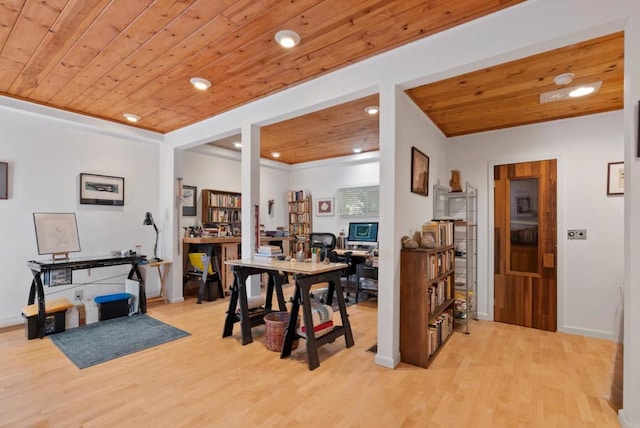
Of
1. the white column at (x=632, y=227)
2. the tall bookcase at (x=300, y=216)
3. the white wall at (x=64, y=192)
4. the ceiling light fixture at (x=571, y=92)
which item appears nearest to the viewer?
the white column at (x=632, y=227)

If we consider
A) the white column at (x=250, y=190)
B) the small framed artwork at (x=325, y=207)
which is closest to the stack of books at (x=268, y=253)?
the white column at (x=250, y=190)

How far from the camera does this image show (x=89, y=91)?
10.8 ft

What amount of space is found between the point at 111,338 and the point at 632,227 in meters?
4.24

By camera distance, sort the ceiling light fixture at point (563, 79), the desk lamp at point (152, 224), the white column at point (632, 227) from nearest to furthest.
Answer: the white column at point (632, 227), the ceiling light fixture at point (563, 79), the desk lamp at point (152, 224)

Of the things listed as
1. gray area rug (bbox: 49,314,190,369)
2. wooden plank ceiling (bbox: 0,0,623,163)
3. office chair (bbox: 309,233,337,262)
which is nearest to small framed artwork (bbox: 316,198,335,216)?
office chair (bbox: 309,233,337,262)

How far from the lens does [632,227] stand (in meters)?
1.69

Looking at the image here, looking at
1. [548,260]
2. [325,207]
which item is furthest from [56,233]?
[548,260]

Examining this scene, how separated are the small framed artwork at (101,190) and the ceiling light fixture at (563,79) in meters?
5.12

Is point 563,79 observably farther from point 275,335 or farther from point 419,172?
point 275,335

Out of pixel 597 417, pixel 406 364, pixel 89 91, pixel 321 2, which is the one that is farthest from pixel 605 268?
pixel 89 91

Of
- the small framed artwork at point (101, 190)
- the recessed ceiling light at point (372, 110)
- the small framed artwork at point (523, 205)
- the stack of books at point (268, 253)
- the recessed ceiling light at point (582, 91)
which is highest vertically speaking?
the recessed ceiling light at point (372, 110)

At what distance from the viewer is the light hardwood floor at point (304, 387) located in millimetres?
1862

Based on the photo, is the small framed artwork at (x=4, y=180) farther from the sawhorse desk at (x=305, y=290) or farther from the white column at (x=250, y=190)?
the sawhorse desk at (x=305, y=290)

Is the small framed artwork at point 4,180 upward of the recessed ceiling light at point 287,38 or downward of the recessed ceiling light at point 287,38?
downward
